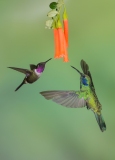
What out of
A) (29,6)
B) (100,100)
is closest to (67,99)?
(100,100)

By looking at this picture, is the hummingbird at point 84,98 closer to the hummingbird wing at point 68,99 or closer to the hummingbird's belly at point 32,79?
the hummingbird wing at point 68,99

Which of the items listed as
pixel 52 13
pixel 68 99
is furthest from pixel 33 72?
pixel 52 13

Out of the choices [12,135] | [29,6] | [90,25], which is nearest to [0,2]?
[29,6]

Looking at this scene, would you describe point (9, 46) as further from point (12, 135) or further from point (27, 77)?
point (12, 135)

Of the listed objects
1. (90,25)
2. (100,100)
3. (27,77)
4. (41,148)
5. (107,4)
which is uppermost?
Answer: (107,4)

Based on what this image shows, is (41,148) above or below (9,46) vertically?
below

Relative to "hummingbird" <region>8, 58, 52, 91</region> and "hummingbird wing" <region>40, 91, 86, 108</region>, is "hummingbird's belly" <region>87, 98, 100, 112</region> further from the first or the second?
"hummingbird" <region>8, 58, 52, 91</region>
